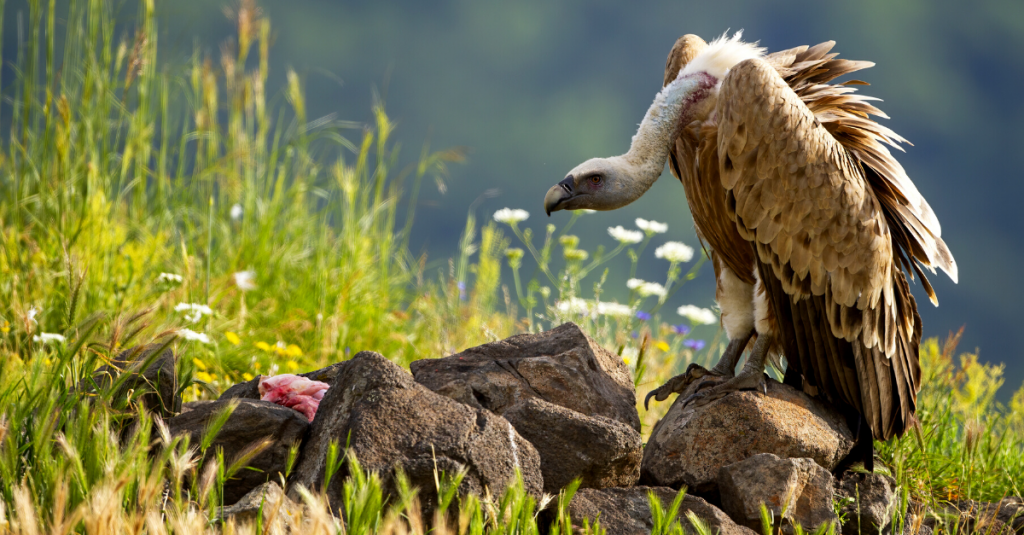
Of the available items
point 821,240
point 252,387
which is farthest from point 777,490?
point 252,387

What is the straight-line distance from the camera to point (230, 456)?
258 cm

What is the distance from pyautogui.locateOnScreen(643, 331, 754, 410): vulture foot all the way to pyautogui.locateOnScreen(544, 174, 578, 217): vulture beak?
99 centimetres

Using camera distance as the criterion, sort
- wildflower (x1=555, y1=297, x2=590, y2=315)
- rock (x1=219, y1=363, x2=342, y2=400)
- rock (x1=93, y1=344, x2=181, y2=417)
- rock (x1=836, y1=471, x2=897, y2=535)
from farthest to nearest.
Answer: wildflower (x1=555, y1=297, x2=590, y2=315), rock (x1=219, y1=363, x2=342, y2=400), rock (x1=836, y1=471, x2=897, y2=535), rock (x1=93, y1=344, x2=181, y2=417)

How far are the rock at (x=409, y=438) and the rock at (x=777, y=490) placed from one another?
757mm

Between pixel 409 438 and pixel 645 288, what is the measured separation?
10.6ft

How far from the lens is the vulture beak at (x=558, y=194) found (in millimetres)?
3650

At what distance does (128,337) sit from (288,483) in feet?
2.58

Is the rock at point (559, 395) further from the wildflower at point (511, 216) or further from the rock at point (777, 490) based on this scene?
the wildflower at point (511, 216)

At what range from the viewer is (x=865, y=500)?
3.11m

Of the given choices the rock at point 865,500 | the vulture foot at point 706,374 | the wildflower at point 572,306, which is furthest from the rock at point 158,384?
the wildflower at point 572,306

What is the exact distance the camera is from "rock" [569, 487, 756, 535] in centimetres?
249

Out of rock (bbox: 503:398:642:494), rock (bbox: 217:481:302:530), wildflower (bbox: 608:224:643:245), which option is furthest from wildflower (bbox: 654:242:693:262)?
rock (bbox: 217:481:302:530)

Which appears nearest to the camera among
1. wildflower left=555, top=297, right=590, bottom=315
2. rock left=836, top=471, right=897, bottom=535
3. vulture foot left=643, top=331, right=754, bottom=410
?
rock left=836, top=471, right=897, bottom=535

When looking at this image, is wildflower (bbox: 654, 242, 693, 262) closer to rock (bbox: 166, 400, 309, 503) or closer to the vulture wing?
the vulture wing
